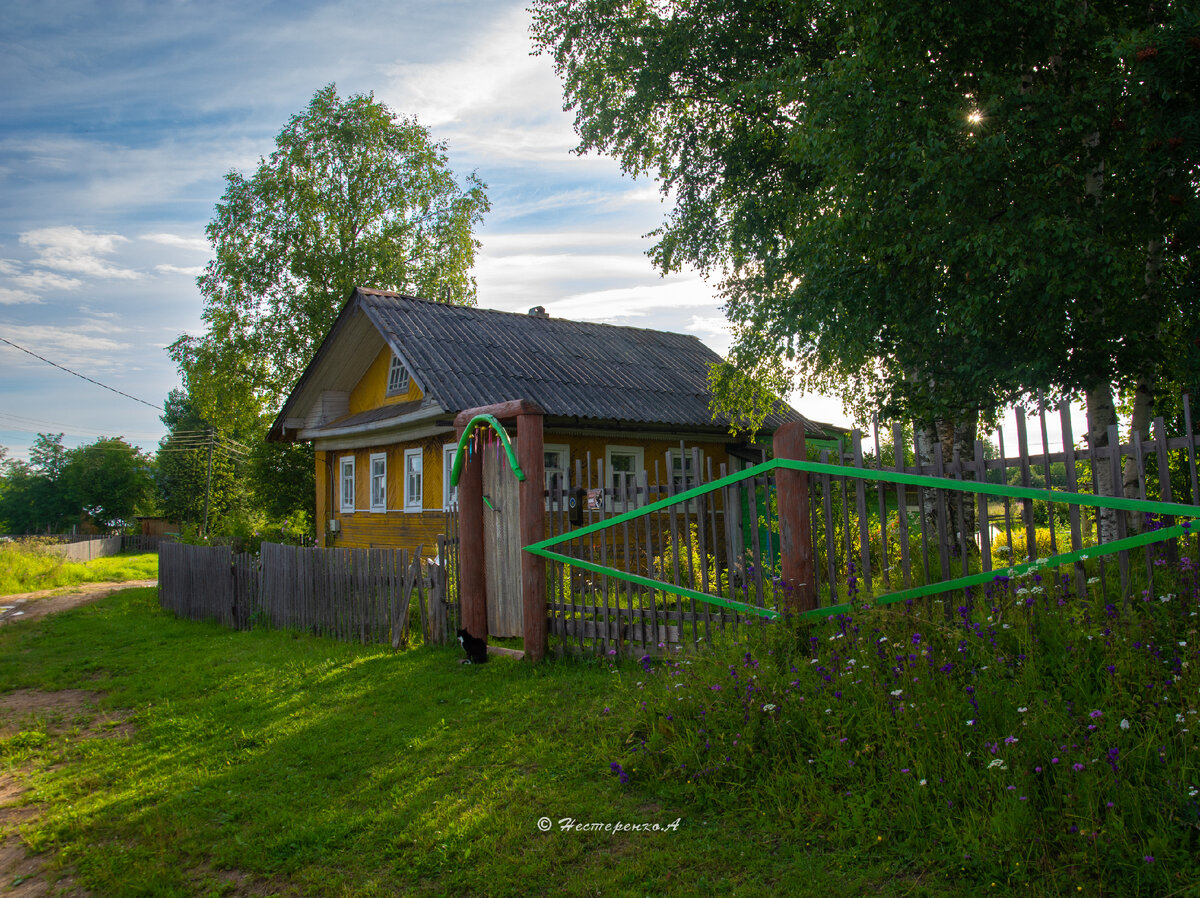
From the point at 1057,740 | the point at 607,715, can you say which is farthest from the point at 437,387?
the point at 1057,740

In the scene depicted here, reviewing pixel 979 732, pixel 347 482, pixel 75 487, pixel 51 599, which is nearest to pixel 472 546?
pixel 979 732

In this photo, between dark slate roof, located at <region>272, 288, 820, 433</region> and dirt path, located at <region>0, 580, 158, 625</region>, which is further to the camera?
dirt path, located at <region>0, 580, 158, 625</region>

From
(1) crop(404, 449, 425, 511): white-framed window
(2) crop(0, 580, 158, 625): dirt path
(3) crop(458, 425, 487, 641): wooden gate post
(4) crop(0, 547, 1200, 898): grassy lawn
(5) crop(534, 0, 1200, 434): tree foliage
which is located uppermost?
(5) crop(534, 0, 1200, 434): tree foliage

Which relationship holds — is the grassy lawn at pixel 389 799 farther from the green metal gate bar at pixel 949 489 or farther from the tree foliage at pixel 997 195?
the tree foliage at pixel 997 195

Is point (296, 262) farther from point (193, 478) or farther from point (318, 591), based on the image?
point (193, 478)

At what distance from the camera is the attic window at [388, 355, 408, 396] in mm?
17797

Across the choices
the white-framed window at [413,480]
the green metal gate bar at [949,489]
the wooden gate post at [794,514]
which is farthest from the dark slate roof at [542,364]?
the wooden gate post at [794,514]

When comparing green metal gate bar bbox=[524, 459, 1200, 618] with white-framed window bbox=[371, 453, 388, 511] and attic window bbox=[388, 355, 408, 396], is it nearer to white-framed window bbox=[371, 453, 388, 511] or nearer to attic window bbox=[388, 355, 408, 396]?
attic window bbox=[388, 355, 408, 396]

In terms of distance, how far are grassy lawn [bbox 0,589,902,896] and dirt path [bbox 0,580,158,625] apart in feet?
30.7

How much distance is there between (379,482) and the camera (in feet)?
61.0

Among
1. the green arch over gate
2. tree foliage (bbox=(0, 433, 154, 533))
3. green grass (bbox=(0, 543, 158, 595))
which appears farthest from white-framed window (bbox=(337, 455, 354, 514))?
tree foliage (bbox=(0, 433, 154, 533))

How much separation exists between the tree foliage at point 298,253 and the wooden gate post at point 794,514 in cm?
2529

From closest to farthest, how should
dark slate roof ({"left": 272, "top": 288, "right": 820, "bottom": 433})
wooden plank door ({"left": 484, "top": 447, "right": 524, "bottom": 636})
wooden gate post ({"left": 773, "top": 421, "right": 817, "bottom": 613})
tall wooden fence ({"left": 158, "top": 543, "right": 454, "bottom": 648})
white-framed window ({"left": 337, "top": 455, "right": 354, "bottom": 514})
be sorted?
wooden gate post ({"left": 773, "top": 421, "right": 817, "bottom": 613}), wooden plank door ({"left": 484, "top": 447, "right": 524, "bottom": 636}), tall wooden fence ({"left": 158, "top": 543, "right": 454, "bottom": 648}), dark slate roof ({"left": 272, "top": 288, "right": 820, "bottom": 433}), white-framed window ({"left": 337, "top": 455, "right": 354, "bottom": 514})

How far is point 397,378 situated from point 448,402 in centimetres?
525
